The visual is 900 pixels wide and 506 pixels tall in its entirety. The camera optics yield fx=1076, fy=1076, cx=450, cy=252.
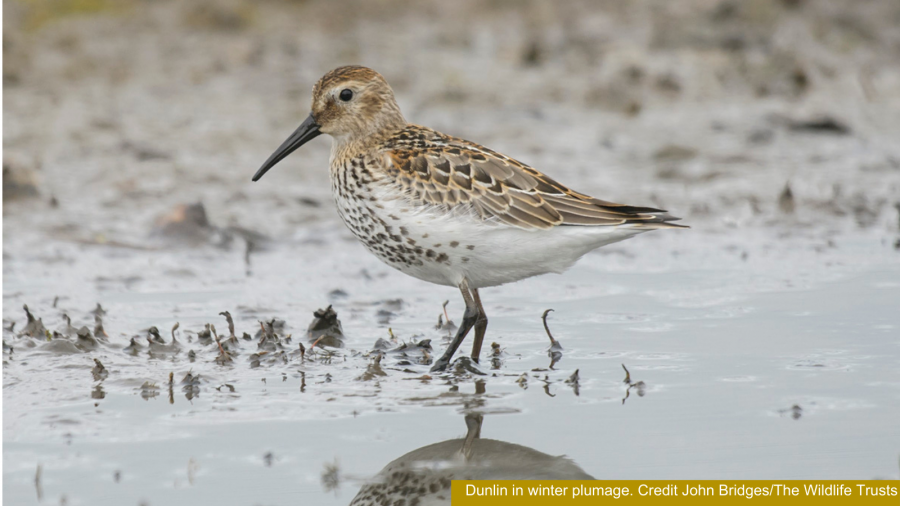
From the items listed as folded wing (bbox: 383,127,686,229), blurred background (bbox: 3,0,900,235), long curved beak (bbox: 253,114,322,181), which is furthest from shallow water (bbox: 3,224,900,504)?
blurred background (bbox: 3,0,900,235)

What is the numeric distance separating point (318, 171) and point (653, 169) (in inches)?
134

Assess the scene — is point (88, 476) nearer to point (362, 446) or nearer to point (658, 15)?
point (362, 446)

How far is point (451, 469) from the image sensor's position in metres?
4.78

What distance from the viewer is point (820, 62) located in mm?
14133

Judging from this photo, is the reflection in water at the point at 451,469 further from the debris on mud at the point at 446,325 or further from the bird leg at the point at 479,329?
the debris on mud at the point at 446,325

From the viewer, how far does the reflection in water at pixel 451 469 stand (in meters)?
4.54

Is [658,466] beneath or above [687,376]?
beneath

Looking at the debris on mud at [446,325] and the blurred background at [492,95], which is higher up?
the blurred background at [492,95]

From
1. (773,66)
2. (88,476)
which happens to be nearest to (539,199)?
(88,476)
